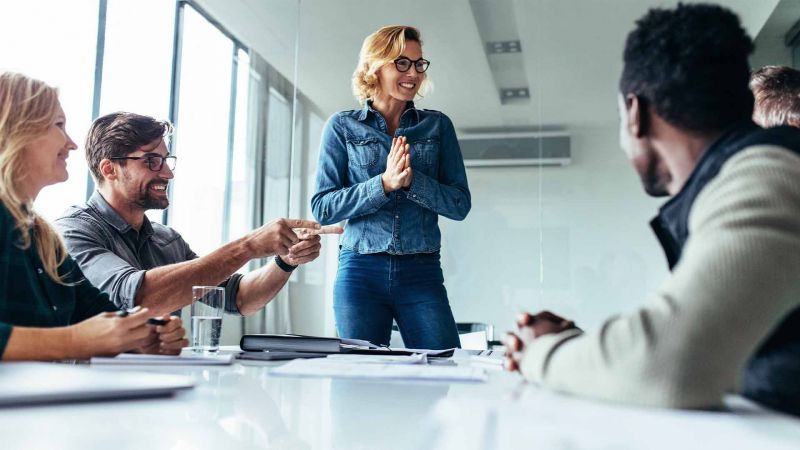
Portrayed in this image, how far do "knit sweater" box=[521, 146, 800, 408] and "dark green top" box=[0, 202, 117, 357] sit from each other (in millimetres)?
1146

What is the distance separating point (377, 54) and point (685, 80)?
76.2 inches

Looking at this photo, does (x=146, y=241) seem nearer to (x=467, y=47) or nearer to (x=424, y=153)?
(x=424, y=153)

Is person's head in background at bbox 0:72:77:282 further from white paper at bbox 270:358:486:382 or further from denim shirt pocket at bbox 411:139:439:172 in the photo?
denim shirt pocket at bbox 411:139:439:172

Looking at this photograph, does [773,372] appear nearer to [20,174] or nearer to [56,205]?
[20,174]

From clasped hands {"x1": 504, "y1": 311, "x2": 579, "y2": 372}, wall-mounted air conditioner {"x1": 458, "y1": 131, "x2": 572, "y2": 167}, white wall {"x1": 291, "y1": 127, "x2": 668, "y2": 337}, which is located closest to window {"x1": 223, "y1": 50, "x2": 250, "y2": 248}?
white wall {"x1": 291, "y1": 127, "x2": 668, "y2": 337}

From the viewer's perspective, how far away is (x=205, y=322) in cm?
145

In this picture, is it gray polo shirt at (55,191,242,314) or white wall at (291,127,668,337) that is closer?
gray polo shirt at (55,191,242,314)

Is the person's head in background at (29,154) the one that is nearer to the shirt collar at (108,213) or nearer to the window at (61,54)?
the shirt collar at (108,213)

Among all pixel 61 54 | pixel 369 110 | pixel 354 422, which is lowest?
pixel 354 422

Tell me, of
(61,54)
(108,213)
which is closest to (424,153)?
(108,213)

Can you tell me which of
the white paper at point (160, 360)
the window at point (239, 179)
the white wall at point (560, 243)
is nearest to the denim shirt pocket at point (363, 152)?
the white paper at point (160, 360)

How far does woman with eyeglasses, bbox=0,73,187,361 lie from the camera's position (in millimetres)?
A: 1245

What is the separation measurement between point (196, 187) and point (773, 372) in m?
4.58

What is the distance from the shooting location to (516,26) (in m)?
4.87
